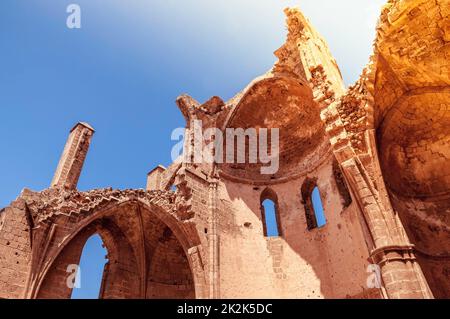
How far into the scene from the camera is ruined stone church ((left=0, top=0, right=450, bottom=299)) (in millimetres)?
7168

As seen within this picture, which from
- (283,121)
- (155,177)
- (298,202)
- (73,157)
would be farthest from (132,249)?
(283,121)

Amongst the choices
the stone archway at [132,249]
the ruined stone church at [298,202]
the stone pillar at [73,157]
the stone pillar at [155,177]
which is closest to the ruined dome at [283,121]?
the ruined stone church at [298,202]

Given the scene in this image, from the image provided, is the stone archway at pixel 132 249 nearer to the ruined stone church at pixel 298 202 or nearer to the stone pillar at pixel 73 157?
the ruined stone church at pixel 298 202

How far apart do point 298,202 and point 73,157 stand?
9.05 m

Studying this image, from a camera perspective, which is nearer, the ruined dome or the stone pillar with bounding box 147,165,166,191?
the ruined dome

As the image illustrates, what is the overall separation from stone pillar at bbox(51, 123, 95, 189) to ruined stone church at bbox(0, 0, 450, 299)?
0.06 meters

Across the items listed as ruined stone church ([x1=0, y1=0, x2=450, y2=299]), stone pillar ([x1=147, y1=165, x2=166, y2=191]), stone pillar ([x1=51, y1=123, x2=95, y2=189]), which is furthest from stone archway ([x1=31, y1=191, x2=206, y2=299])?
stone pillar ([x1=147, y1=165, x2=166, y2=191])

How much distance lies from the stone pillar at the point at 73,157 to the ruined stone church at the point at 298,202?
61 millimetres

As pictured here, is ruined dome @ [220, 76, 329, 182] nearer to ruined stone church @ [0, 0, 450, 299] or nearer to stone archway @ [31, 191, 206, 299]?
ruined stone church @ [0, 0, 450, 299]

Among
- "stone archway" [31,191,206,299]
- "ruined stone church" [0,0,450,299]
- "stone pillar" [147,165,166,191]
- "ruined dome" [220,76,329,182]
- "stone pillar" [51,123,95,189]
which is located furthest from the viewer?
"stone pillar" [147,165,166,191]

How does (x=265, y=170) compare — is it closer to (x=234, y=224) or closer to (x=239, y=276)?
(x=234, y=224)

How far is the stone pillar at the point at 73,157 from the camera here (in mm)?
12414
